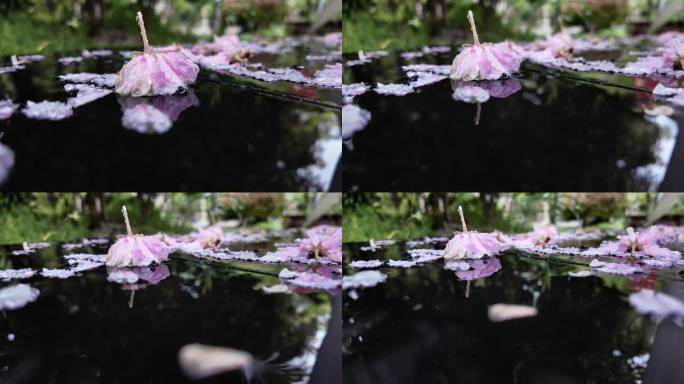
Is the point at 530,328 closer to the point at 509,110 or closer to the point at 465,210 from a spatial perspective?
the point at 509,110

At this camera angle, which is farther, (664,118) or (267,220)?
(267,220)

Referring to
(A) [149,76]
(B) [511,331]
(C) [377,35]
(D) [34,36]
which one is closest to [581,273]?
(B) [511,331]

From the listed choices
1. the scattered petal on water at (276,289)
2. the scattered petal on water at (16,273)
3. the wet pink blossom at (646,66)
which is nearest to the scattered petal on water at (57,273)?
the scattered petal on water at (16,273)

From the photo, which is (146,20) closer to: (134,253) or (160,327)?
(134,253)

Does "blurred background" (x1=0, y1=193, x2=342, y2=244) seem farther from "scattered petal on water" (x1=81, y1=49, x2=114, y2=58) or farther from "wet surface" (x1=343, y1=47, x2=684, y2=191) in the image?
"scattered petal on water" (x1=81, y1=49, x2=114, y2=58)

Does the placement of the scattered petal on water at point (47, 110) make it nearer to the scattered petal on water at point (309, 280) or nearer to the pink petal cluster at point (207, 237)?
the pink petal cluster at point (207, 237)

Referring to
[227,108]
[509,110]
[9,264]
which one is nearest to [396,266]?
[509,110]
